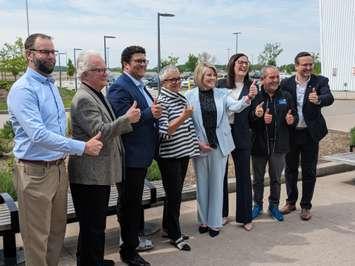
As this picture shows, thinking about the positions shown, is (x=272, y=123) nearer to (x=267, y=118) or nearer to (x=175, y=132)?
(x=267, y=118)

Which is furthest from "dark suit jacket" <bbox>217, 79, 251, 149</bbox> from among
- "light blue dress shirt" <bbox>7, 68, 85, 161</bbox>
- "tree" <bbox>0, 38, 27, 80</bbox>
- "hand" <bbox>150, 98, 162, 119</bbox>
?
"tree" <bbox>0, 38, 27, 80</bbox>

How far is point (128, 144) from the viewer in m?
4.13

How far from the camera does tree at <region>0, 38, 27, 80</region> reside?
2714cm

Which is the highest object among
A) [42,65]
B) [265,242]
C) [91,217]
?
[42,65]

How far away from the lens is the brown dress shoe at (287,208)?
232 inches

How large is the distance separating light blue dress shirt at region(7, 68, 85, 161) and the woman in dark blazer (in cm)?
222

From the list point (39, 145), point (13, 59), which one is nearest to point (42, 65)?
point (39, 145)

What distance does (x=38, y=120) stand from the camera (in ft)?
10.7

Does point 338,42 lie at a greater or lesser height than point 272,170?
greater

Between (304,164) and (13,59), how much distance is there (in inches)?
980

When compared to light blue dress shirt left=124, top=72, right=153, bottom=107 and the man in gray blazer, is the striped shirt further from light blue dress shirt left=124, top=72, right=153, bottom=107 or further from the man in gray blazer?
the man in gray blazer

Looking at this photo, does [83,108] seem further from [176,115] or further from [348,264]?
[348,264]

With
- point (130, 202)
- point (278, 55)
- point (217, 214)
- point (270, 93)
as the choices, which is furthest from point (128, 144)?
point (278, 55)

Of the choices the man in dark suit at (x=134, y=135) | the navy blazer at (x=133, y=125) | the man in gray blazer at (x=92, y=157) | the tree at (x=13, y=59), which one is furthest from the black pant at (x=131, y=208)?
the tree at (x=13, y=59)
